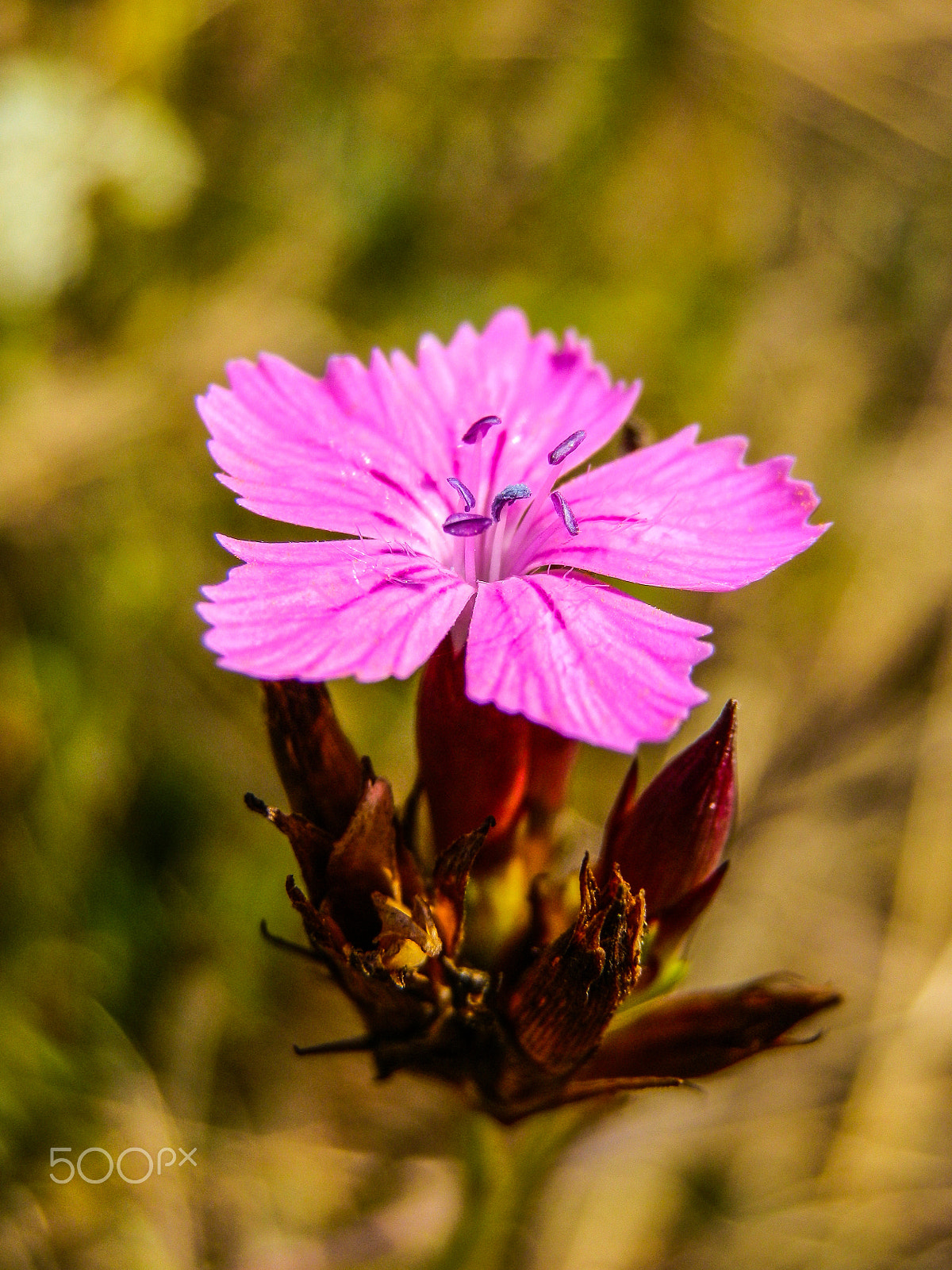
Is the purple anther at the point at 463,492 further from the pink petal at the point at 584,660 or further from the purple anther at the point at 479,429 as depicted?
the pink petal at the point at 584,660

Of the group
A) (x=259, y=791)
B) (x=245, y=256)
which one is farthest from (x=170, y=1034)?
(x=245, y=256)

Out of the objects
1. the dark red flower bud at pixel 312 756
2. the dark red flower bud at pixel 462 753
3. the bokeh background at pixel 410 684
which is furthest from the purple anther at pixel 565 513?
the bokeh background at pixel 410 684

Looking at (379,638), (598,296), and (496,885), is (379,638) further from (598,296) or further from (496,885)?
(598,296)

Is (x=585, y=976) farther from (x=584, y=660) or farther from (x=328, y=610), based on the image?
(x=328, y=610)

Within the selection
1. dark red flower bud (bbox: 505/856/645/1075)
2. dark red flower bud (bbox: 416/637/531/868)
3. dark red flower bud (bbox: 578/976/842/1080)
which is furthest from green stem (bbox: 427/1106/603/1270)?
dark red flower bud (bbox: 416/637/531/868)

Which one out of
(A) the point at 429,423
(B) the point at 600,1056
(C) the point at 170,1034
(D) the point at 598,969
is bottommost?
(C) the point at 170,1034

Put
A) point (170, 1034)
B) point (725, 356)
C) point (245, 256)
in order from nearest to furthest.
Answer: point (170, 1034) < point (245, 256) < point (725, 356)
